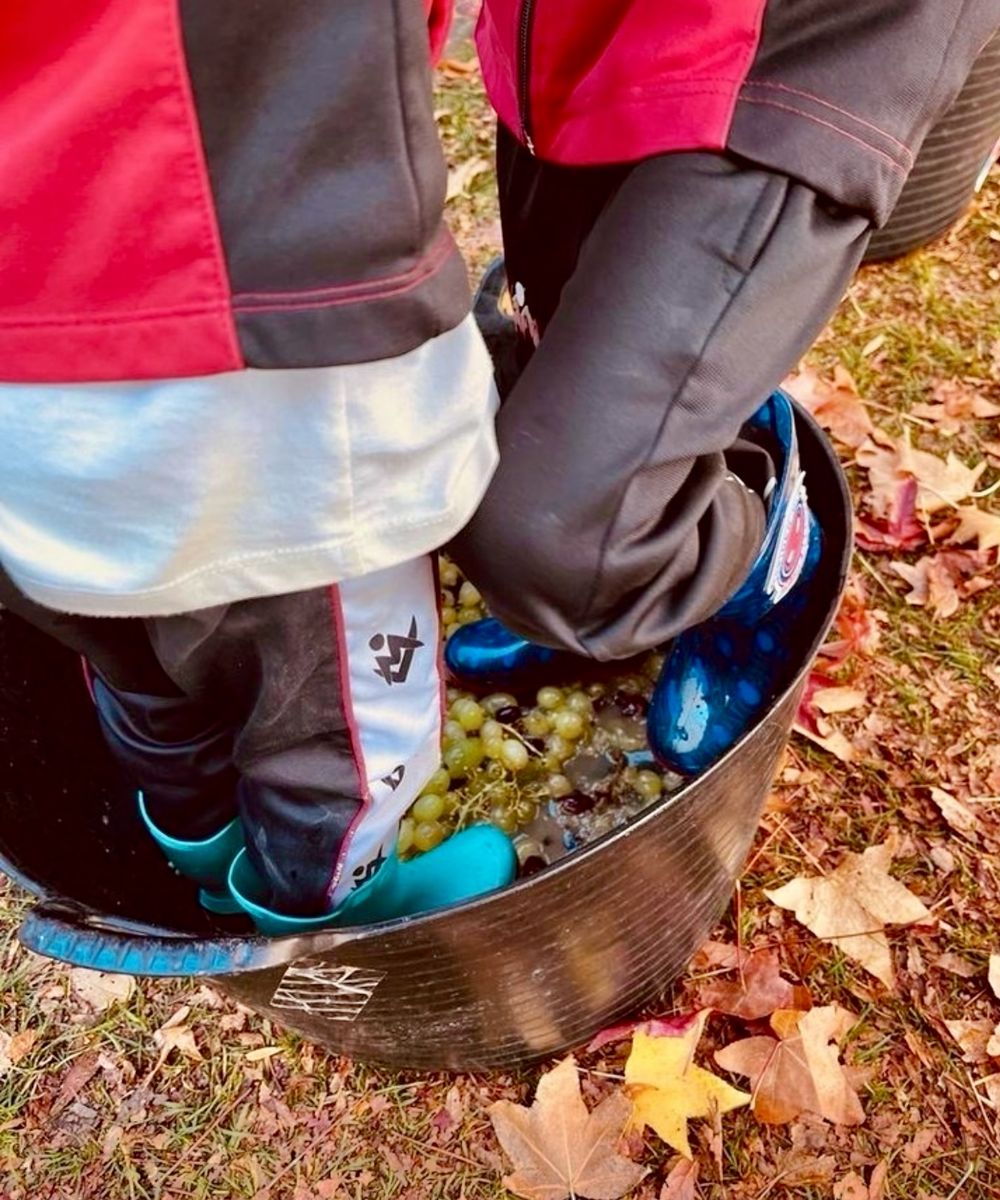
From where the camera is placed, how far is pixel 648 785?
1.62m

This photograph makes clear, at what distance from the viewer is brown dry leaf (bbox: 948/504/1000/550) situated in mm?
1861

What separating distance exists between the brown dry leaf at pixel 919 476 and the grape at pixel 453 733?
0.82 m

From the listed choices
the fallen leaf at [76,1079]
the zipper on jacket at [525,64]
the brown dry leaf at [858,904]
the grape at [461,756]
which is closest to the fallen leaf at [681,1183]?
the brown dry leaf at [858,904]

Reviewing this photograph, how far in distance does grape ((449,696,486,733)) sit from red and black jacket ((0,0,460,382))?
0.98 meters

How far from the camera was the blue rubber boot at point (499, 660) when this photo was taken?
5.57 ft

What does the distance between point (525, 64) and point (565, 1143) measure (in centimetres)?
121

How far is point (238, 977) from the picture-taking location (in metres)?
0.95

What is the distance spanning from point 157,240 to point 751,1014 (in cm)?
119

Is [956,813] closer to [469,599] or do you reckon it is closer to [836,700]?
[836,700]

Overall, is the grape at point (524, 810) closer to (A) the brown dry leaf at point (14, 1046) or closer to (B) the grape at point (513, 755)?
(B) the grape at point (513, 755)

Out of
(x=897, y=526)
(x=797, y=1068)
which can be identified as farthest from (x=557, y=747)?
(x=897, y=526)

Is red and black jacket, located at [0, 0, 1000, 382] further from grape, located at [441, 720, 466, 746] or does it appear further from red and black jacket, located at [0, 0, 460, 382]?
grape, located at [441, 720, 466, 746]

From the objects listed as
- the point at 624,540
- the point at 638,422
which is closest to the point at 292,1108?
the point at 624,540

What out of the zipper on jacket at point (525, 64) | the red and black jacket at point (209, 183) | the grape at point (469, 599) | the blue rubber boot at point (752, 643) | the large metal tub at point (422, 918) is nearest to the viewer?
the red and black jacket at point (209, 183)
